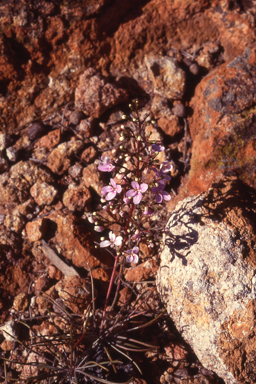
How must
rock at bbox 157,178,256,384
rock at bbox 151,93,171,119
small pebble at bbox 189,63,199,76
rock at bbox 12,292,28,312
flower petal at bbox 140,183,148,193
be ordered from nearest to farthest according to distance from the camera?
flower petal at bbox 140,183,148,193
rock at bbox 157,178,256,384
rock at bbox 12,292,28,312
rock at bbox 151,93,171,119
small pebble at bbox 189,63,199,76

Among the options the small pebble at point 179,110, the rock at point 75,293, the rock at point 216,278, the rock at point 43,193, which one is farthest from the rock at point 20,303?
the small pebble at point 179,110

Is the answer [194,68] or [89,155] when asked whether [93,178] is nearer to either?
[89,155]

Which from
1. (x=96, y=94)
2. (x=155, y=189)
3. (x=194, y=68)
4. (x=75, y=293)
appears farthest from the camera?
(x=194, y=68)

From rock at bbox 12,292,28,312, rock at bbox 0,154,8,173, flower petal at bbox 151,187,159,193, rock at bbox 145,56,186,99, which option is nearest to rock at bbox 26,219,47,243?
rock at bbox 12,292,28,312

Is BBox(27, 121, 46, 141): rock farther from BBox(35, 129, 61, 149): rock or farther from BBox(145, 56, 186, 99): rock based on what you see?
BBox(145, 56, 186, 99): rock

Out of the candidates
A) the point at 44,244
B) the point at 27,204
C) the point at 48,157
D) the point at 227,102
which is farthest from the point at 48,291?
the point at 227,102

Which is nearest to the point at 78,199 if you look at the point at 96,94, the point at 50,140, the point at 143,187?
the point at 50,140

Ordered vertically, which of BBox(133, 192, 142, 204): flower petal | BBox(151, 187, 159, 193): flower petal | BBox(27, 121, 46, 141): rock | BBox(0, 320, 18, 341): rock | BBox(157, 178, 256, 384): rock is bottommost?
BBox(157, 178, 256, 384): rock
